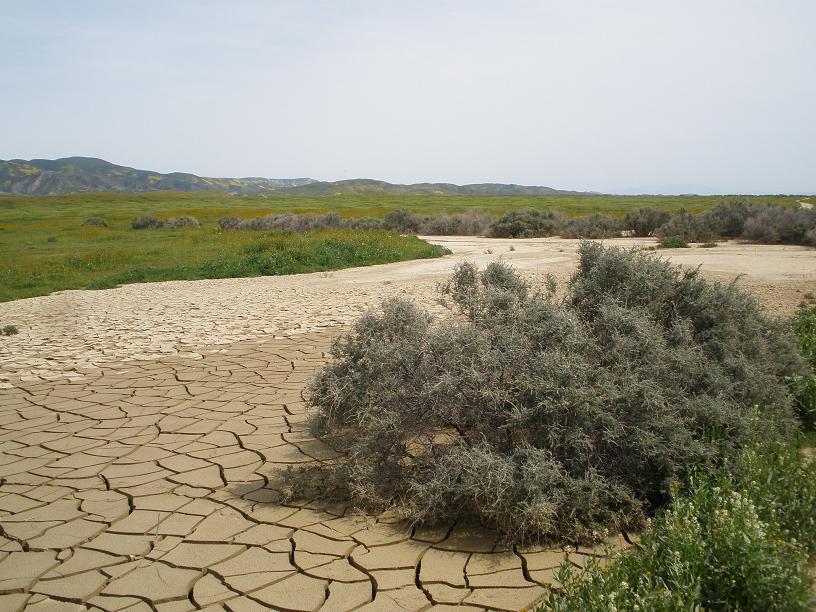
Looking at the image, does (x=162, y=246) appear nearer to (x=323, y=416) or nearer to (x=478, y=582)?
(x=323, y=416)

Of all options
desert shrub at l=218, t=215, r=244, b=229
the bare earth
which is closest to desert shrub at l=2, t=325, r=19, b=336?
the bare earth

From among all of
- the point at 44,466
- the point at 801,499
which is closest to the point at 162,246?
the point at 44,466

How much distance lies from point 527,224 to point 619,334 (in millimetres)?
25661

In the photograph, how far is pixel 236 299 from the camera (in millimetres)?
13414

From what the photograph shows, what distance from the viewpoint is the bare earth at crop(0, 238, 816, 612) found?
3.37 meters

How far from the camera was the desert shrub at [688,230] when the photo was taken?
22.1 m

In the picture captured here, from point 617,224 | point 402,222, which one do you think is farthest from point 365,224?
point 617,224

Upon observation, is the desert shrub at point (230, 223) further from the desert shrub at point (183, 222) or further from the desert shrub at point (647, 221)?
the desert shrub at point (647, 221)

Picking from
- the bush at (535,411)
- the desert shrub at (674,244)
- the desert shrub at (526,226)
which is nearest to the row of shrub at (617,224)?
the desert shrub at (526,226)

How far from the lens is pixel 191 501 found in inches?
175

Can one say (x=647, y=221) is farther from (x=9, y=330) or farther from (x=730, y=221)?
(x=9, y=330)

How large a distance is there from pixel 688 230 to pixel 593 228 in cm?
480

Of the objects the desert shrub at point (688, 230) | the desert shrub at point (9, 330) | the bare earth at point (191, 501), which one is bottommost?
the desert shrub at point (9, 330)

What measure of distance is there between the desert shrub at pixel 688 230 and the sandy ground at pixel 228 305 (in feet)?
11.1
